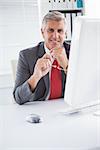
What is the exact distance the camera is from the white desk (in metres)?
1.00

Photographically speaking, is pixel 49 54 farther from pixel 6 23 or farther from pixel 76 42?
pixel 6 23

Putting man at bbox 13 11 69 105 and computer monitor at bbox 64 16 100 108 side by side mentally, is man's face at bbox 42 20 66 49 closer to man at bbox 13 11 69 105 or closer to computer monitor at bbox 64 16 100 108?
man at bbox 13 11 69 105

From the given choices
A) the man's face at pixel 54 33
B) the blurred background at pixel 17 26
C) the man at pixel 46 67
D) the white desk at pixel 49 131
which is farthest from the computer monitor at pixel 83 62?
the blurred background at pixel 17 26

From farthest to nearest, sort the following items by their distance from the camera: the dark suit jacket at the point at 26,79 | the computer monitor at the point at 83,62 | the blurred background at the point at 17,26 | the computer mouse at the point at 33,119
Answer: the blurred background at the point at 17,26 < the dark suit jacket at the point at 26,79 < the computer mouse at the point at 33,119 < the computer monitor at the point at 83,62

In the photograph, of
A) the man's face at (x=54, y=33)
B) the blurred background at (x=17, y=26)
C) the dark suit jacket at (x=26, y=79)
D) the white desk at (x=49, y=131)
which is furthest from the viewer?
the blurred background at (x=17, y=26)

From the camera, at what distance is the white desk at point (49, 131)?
1.00 m

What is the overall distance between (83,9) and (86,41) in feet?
6.42

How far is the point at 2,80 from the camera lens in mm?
2824

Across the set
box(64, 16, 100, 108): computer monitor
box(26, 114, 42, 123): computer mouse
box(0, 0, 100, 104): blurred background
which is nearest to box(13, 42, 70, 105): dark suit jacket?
box(26, 114, 42, 123): computer mouse

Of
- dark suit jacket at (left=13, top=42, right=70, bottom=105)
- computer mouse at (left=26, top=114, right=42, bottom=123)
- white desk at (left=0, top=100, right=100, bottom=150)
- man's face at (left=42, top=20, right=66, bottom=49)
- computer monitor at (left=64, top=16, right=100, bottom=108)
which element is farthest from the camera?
man's face at (left=42, top=20, right=66, bottom=49)

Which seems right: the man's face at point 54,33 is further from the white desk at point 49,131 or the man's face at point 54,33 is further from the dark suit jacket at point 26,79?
the white desk at point 49,131

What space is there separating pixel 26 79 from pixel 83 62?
2.04 feet

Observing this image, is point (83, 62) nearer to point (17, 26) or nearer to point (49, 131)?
point (49, 131)

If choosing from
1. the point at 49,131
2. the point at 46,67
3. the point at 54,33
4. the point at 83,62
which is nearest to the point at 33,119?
the point at 49,131
